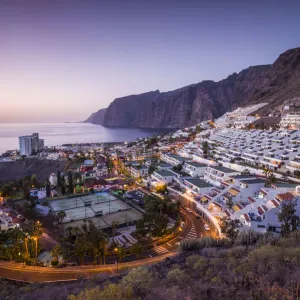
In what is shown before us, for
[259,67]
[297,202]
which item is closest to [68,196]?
[297,202]

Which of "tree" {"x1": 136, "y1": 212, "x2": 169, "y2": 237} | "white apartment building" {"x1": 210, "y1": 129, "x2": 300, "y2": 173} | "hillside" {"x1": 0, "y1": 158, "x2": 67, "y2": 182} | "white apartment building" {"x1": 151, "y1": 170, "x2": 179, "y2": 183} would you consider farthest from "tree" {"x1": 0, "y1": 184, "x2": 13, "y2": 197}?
"white apartment building" {"x1": 210, "y1": 129, "x2": 300, "y2": 173}

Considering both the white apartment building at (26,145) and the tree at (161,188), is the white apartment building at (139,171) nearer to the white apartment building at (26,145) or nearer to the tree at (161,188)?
the tree at (161,188)

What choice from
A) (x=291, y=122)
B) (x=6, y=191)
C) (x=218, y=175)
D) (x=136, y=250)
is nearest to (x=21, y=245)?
(x=136, y=250)

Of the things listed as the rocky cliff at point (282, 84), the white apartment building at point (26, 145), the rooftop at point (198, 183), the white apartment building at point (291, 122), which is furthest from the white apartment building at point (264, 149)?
the white apartment building at point (26, 145)

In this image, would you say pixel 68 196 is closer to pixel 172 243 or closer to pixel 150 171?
pixel 150 171

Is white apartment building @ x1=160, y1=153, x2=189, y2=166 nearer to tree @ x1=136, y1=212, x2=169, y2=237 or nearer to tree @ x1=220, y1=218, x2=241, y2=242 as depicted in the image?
tree @ x1=136, y1=212, x2=169, y2=237

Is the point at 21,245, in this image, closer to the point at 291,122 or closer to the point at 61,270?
the point at 61,270
